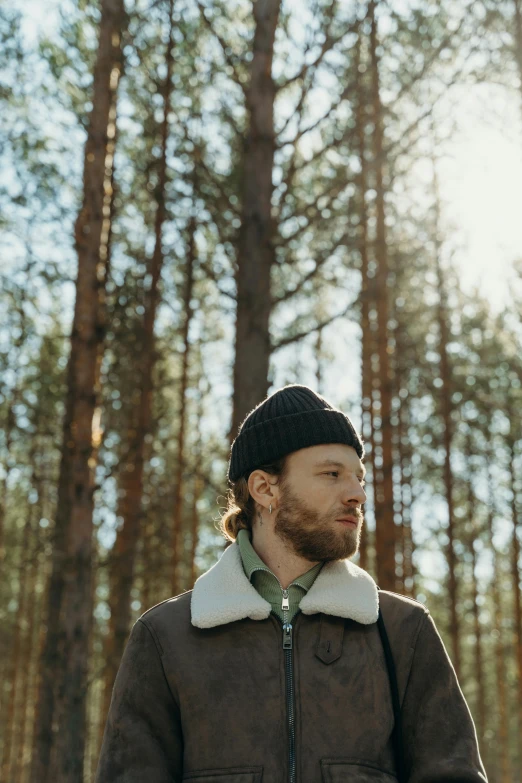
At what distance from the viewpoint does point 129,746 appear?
7.30 ft

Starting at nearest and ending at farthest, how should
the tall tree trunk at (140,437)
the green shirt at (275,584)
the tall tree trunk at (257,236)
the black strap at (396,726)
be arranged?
the black strap at (396,726) < the green shirt at (275,584) < the tall tree trunk at (257,236) < the tall tree trunk at (140,437)

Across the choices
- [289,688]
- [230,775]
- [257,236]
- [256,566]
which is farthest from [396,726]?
[257,236]

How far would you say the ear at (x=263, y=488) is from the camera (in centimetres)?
256

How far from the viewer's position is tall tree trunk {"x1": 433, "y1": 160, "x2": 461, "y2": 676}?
48.9ft

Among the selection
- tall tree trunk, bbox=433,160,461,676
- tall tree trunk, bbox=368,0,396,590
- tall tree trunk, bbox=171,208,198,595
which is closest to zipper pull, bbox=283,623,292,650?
tall tree trunk, bbox=368,0,396,590

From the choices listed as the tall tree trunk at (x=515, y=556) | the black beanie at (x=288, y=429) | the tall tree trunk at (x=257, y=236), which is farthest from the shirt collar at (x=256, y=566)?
the tall tree trunk at (x=515, y=556)

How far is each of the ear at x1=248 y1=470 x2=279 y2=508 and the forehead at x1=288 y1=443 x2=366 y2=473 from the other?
83 millimetres

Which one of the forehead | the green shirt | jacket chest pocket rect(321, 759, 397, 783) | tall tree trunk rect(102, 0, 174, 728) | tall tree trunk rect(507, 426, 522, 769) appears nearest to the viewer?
jacket chest pocket rect(321, 759, 397, 783)

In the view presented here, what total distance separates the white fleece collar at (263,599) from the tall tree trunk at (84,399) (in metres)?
5.34

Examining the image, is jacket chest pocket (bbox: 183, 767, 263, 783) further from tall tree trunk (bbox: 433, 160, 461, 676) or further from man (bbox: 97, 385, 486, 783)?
tall tree trunk (bbox: 433, 160, 461, 676)

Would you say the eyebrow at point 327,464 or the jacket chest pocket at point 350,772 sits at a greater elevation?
the eyebrow at point 327,464

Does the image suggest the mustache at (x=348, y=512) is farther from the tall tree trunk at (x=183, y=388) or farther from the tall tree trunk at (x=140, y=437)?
the tall tree trunk at (x=183, y=388)

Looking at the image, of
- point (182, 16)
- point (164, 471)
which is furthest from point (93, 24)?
point (164, 471)

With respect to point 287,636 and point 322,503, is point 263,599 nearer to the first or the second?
point 287,636
